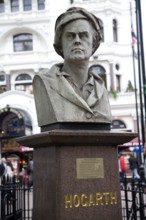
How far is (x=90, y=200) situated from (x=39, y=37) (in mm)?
34792

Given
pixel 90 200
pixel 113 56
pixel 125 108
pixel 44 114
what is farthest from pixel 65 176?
pixel 113 56

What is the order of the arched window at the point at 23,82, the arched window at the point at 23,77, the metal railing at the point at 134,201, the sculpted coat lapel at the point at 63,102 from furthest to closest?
the arched window at the point at 23,77 → the arched window at the point at 23,82 → the metal railing at the point at 134,201 → the sculpted coat lapel at the point at 63,102

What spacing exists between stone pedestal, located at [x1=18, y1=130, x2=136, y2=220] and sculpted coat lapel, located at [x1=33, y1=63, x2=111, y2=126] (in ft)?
0.94

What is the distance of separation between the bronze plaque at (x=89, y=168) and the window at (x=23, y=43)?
34555 millimetres

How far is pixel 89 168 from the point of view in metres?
5.28

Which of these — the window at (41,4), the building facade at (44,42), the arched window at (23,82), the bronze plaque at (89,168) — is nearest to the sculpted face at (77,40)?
the bronze plaque at (89,168)

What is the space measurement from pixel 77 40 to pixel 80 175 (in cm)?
180

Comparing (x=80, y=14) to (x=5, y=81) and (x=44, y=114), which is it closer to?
(x=44, y=114)

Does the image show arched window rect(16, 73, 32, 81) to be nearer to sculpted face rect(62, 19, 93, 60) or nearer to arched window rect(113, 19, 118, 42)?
arched window rect(113, 19, 118, 42)

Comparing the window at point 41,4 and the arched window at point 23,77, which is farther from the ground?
the window at point 41,4

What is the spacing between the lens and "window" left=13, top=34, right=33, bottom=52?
39.0 m

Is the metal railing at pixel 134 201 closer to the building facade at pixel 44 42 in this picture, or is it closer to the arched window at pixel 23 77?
the building facade at pixel 44 42

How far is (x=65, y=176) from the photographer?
517 centimetres

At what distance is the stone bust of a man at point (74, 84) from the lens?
5.41 metres
